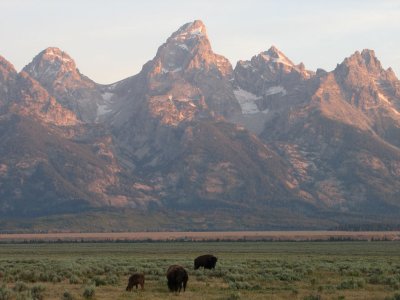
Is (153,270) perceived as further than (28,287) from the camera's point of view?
Yes

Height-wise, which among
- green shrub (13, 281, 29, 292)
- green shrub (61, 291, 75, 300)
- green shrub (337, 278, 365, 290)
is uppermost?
green shrub (13, 281, 29, 292)

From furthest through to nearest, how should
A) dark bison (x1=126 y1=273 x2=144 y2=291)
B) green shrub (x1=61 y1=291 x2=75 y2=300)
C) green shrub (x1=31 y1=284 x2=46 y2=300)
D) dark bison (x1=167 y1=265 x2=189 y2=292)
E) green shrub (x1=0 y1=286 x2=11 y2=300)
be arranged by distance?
dark bison (x1=126 y1=273 x2=144 y2=291) → dark bison (x1=167 y1=265 x2=189 y2=292) → green shrub (x1=31 y1=284 x2=46 y2=300) → green shrub (x1=61 y1=291 x2=75 y2=300) → green shrub (x1=0 y1=286 x2=11 y2=300)

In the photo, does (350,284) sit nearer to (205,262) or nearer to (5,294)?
(205,262)

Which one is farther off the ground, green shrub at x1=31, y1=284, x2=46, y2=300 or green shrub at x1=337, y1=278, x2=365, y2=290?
green shrub at x1=31, y1=284, x2=46, y2=300

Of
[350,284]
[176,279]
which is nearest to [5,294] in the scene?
[176,279]

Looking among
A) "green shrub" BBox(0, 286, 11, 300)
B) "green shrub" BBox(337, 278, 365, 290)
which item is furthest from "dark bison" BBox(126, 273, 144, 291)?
"green shrub" BBox(337, 278, 365, 290)

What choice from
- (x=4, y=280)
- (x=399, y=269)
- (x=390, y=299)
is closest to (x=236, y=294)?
(x=390, y=299)

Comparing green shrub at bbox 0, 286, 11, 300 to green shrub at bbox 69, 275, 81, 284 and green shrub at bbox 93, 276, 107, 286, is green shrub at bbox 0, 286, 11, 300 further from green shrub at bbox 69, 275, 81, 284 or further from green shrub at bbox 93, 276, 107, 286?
green shrub at bbox 69, 275, 81, 284

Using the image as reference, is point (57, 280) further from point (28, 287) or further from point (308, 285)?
point (308, 285)

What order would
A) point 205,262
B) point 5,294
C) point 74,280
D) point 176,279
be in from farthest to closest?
point 205,262, point 74,280, point 176,279, point 5,294

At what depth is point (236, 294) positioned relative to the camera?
59.8 meters

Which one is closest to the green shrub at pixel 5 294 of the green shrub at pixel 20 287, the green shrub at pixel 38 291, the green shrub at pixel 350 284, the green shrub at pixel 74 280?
the green shrub at pixel 38 291

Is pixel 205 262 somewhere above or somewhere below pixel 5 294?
below

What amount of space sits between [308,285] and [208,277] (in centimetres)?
1084
